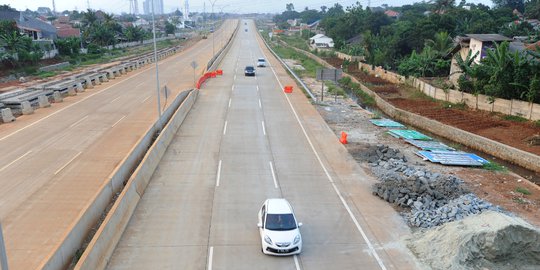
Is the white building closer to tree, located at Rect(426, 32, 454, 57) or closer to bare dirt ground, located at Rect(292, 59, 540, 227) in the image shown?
tree, located at Rect(426, 32, 454, 57)

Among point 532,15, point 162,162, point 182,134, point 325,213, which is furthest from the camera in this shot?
point 532,15

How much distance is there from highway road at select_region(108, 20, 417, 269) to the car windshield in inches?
34.7

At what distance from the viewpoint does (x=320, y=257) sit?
14.0 metres

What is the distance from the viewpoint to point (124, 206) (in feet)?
53.1

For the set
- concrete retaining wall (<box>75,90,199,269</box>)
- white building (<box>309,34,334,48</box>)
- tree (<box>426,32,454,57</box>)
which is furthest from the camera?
white building (<box>309,34,334,48</box>)

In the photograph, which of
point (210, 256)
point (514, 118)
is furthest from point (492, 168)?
point (210, 256)

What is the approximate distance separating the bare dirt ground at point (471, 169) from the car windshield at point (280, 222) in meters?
9.37

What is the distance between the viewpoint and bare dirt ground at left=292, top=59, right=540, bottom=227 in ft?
61.6

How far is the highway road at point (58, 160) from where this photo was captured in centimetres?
1512

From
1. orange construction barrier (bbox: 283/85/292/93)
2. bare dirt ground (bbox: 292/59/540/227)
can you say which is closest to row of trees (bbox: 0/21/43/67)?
orange construction barrier (bbox: 283/85/292/93)

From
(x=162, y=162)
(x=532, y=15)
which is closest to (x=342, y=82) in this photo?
Result: (x=162, y=162)

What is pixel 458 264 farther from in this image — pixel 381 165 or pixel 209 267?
pixel 381 165

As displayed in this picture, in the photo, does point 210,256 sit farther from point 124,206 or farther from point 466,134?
point 466,134

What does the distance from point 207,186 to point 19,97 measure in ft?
88.1
